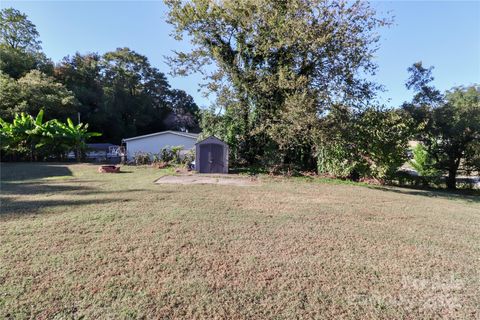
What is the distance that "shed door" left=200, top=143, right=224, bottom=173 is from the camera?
14.6m

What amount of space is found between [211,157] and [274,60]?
6.70 m

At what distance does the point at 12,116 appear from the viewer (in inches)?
850

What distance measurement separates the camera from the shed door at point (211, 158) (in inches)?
576

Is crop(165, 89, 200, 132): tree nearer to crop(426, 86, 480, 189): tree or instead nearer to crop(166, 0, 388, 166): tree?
crop(166, 0, 388, 166): tree

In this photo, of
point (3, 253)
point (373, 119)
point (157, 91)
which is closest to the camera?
point (3, 253)

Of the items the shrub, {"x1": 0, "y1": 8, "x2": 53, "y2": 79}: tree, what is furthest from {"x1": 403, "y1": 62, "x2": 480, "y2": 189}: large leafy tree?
{"x1": 0, "y1": 8, "x2": 53, "y2": 79}: tree

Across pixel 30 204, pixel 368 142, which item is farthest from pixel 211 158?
pixel 30 204

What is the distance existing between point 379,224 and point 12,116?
87.5ft

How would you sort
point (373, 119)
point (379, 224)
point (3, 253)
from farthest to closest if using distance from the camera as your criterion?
point (373, 119) < point (379, 224) < point (3, 253)

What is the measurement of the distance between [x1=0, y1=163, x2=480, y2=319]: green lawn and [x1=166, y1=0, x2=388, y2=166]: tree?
26.9 ft

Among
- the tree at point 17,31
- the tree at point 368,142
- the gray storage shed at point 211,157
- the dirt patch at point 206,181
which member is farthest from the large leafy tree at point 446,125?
the tree at point 17,31

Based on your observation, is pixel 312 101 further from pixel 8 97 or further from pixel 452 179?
pixel 8 97

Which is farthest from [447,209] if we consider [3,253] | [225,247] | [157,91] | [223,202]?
[157,91]

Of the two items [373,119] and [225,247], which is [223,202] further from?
[373,119]
